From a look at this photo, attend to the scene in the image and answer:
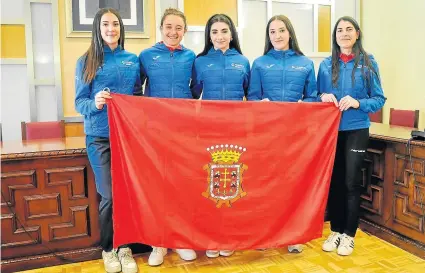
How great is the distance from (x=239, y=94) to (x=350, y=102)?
64 cm

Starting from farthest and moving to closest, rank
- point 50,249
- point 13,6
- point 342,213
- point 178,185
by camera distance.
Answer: point 13,6, point 342,213, point 50,249, point 178,185

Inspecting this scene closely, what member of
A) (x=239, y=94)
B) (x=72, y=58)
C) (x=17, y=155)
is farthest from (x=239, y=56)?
(x=72, y=58)

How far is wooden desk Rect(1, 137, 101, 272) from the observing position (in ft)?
7.51

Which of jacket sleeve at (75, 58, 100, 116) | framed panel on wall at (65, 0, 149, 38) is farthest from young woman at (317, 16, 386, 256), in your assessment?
framed panel on wall at (65, 0, 149, 38)

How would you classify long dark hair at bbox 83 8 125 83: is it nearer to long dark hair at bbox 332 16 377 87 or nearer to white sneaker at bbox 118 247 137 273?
white sneaker at bbox 118 247 137 273

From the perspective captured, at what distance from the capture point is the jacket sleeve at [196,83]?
2.45 m

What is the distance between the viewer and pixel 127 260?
2.29m

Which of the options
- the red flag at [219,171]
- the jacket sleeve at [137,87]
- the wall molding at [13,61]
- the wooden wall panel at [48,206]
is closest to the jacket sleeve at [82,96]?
the red flag at [219,171]

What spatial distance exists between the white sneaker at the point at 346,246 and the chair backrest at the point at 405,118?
1.46 m

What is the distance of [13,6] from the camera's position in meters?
3.78

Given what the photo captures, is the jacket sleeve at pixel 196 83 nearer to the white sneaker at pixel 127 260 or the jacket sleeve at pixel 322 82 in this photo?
the jacket sleeve at pixel 322 82

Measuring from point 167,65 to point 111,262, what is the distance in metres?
1.15

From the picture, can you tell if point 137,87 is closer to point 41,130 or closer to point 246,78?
point 246,78

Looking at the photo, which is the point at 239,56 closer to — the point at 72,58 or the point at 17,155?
the point at 17,155
